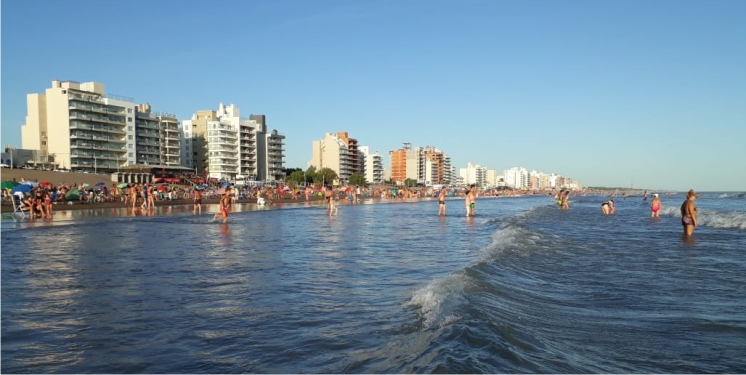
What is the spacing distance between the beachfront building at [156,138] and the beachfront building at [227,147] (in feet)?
28.7

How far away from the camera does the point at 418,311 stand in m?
6.36

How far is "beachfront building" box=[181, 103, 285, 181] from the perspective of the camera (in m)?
108

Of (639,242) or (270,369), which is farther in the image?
(639,242)

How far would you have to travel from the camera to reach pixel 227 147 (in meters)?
110

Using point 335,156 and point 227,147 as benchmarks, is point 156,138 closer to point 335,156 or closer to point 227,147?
point 227,147

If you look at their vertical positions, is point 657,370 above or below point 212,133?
below

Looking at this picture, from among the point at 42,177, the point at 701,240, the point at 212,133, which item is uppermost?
the point at 212,133

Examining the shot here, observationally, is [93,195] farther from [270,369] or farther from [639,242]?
[270,369]

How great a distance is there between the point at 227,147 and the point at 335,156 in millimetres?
46368

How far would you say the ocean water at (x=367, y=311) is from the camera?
4.64 meters

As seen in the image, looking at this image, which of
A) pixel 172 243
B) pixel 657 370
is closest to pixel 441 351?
pixel 657 370

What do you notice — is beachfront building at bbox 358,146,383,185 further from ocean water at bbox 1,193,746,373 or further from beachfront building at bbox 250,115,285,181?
ocean water at bbox 1,193,746,373

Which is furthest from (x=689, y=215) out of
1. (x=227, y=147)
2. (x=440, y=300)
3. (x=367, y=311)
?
(x=227, y=147)

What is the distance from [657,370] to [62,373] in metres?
5.23
